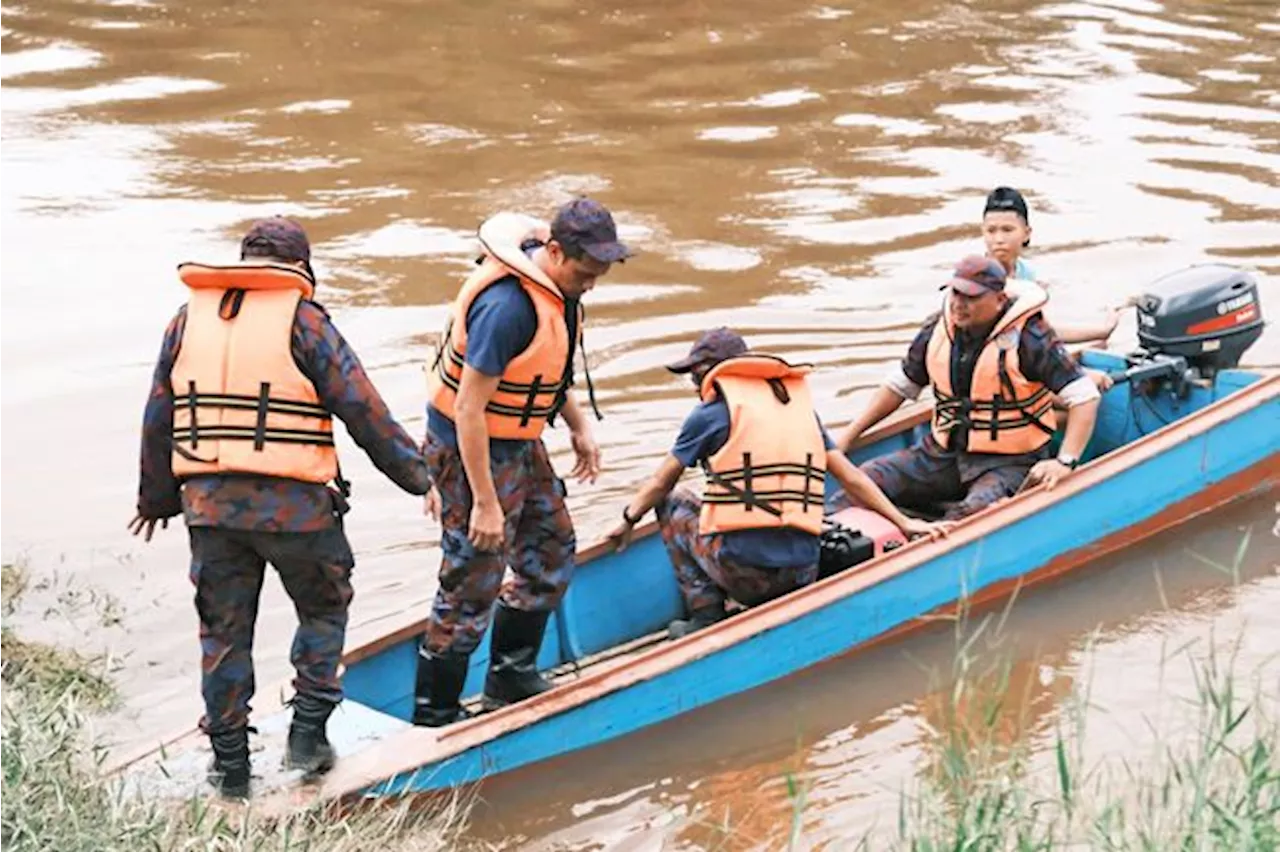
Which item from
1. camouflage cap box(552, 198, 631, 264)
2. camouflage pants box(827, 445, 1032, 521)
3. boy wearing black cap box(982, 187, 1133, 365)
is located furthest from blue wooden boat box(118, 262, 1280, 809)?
camouflage cap box(552, 198, 631, 264)

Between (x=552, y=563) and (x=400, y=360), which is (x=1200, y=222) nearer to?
(x=400, y=360)

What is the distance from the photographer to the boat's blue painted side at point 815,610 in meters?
7.32

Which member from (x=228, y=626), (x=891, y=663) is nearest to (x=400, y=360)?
(x=891, y=663)

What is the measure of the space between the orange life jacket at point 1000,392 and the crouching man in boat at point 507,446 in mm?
1917

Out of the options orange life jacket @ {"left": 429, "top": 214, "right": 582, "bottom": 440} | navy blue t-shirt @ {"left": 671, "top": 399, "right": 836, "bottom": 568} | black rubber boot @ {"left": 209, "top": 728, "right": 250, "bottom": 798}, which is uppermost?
A: orange life jacket @ {"left": 429, "top": 214, "right": 582, "bottom": 440}

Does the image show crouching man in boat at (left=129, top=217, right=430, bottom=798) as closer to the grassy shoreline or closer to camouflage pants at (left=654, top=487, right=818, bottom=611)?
the grassy shoreline

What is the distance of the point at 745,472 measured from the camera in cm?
778

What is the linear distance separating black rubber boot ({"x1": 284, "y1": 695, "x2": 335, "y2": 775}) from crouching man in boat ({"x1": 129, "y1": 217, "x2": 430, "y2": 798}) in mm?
107

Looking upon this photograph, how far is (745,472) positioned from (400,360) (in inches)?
158

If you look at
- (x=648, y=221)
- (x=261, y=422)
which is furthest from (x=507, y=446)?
(x=648, y=221)

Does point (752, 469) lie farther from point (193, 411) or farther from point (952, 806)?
point (952, 806)

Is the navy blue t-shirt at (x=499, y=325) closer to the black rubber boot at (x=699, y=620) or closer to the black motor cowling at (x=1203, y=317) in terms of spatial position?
the black rubber boot at (x=699, y=620)

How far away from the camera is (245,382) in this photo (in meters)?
6.38

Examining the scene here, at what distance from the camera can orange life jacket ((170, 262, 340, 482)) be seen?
6395mm
